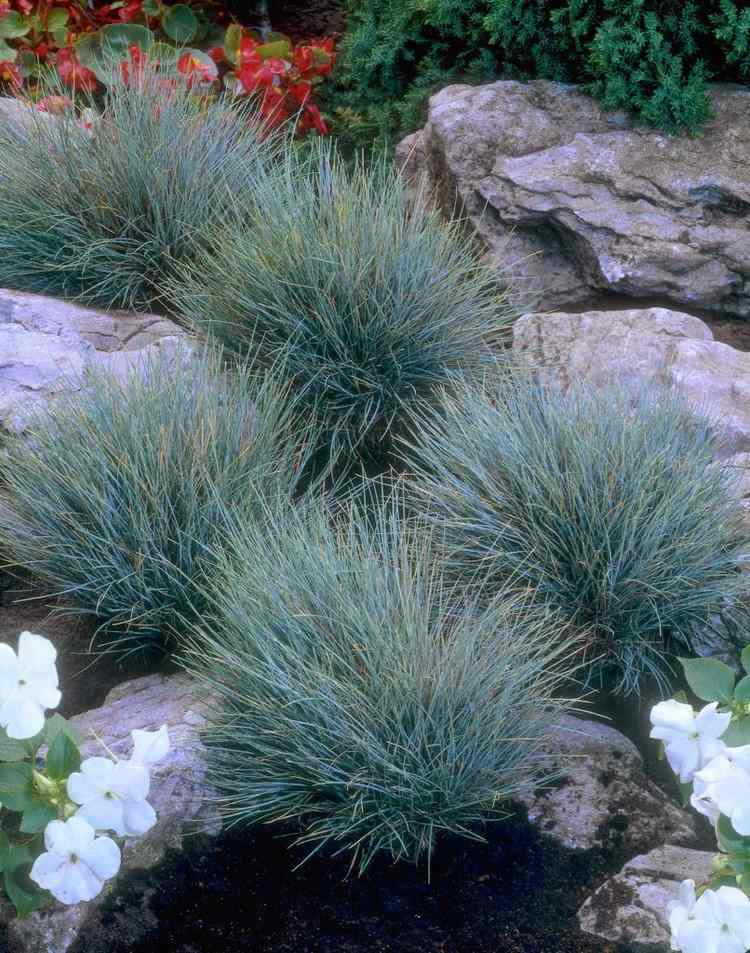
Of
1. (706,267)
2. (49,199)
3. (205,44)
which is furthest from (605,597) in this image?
(205,44)

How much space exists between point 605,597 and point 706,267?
1861 mm

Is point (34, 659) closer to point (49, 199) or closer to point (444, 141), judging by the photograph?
point (49, 199)

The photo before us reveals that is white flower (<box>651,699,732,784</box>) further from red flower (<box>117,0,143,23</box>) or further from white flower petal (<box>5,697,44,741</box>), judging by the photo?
red flower (<box>117,0,143,23</box>)

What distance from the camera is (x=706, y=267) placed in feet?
12.7

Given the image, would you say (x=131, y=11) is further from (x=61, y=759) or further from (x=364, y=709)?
(x=61, y=759)

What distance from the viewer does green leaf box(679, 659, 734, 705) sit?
5.82 ft

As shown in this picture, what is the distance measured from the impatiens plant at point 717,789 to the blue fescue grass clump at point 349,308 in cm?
162

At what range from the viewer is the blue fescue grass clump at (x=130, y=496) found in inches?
103

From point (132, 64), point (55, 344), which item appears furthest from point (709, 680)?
point (132, 64)

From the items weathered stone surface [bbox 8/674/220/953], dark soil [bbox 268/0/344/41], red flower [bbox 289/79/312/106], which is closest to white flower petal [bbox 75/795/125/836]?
weathered stone surface [bbox 8/674/220/953]

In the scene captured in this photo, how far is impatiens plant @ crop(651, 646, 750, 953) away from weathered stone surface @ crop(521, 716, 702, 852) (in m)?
0.39

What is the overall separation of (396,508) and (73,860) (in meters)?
1.20

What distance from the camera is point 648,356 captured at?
10.6ft

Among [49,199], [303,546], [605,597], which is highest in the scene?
[49,199]
